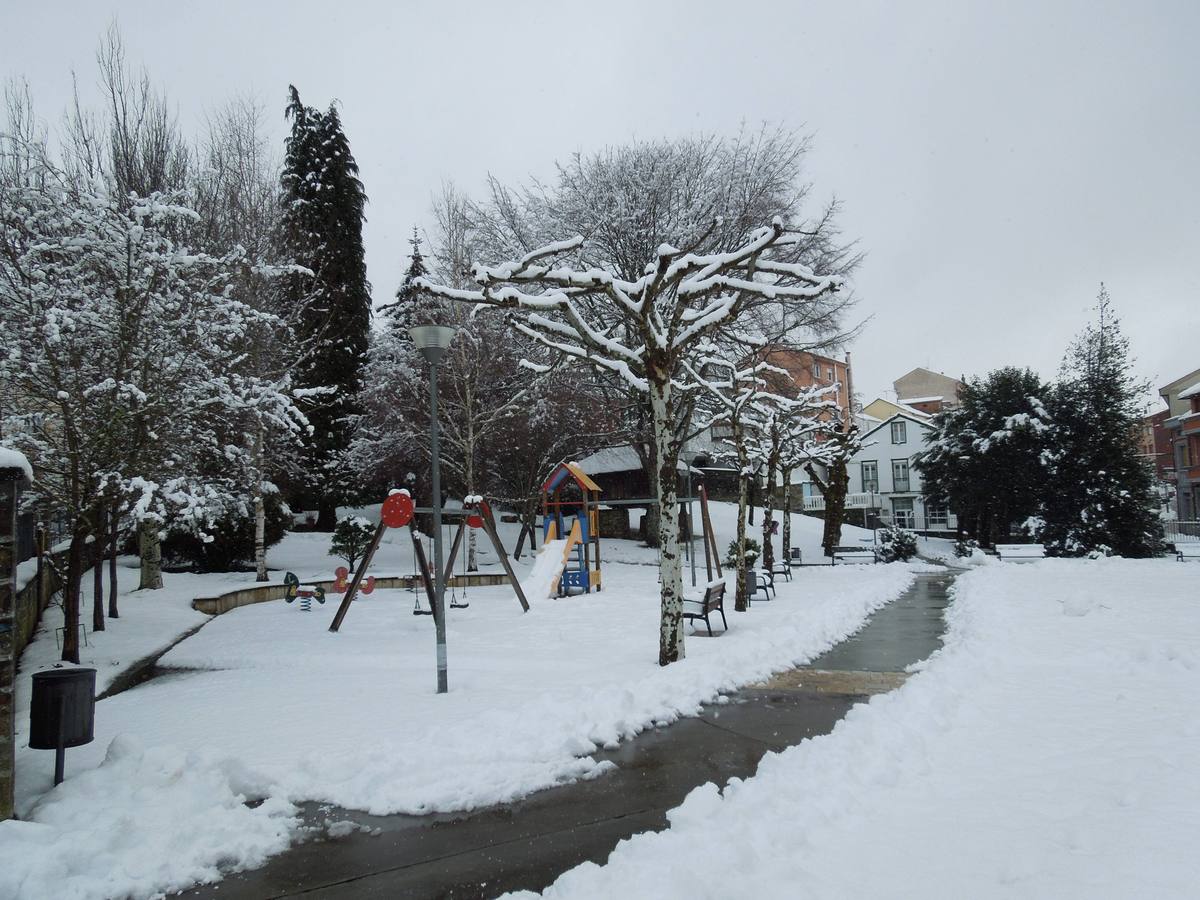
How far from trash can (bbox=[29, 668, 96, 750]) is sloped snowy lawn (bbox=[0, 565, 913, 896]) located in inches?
14.1

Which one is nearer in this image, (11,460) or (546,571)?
(11,460)

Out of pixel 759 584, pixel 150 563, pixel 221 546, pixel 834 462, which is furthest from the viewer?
pixel 834 462

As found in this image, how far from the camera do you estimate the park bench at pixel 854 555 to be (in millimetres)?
28750

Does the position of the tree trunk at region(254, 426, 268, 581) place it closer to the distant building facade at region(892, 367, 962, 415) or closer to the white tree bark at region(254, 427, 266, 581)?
the white tree bark at region(254, 427, 266, 581)

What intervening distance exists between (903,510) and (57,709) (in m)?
56.9

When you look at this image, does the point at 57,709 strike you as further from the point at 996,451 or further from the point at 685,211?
the point at 996,451

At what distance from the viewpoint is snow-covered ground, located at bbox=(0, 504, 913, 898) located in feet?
14.9

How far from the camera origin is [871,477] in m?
57.6

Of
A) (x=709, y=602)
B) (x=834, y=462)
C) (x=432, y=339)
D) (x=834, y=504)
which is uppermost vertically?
(x=432, y=339)

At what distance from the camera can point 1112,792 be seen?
4.69 metres

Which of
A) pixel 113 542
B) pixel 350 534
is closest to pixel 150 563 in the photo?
pixel 350 534

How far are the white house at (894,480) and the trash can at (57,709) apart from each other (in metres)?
52.9

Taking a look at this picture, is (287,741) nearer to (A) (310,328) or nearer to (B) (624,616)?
(B) (624,616)

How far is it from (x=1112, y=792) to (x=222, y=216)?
62.9 feet
